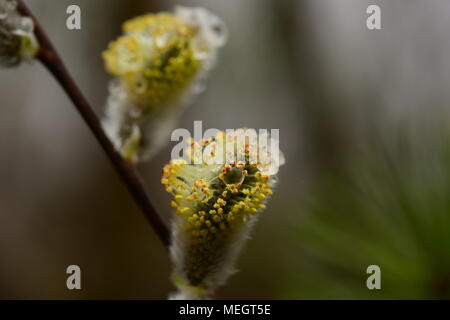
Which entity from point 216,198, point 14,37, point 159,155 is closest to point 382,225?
point 216,198

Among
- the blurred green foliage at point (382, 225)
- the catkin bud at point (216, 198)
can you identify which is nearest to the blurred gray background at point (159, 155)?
the blurred green foliage at point (382, 225)

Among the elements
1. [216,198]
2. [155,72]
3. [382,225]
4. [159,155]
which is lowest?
Result: [159,155]

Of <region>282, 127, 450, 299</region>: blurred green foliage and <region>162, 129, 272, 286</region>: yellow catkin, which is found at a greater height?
<region>162, 129, 272, 286</region>: yellow catkin

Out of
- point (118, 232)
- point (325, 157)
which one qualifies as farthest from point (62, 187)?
point (325, 157)

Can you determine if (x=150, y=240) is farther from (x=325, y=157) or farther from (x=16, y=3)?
(x=16, y=3)

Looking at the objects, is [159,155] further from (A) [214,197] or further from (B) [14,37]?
(A) [214,197]

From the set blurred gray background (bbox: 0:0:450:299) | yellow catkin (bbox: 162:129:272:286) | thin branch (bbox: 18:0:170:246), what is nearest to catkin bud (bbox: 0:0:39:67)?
thin branch (bbox: 18:0:170:246)

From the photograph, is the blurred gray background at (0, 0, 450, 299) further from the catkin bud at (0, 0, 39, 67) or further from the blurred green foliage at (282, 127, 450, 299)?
the catkin bud at (0, 0, 39, 67)
